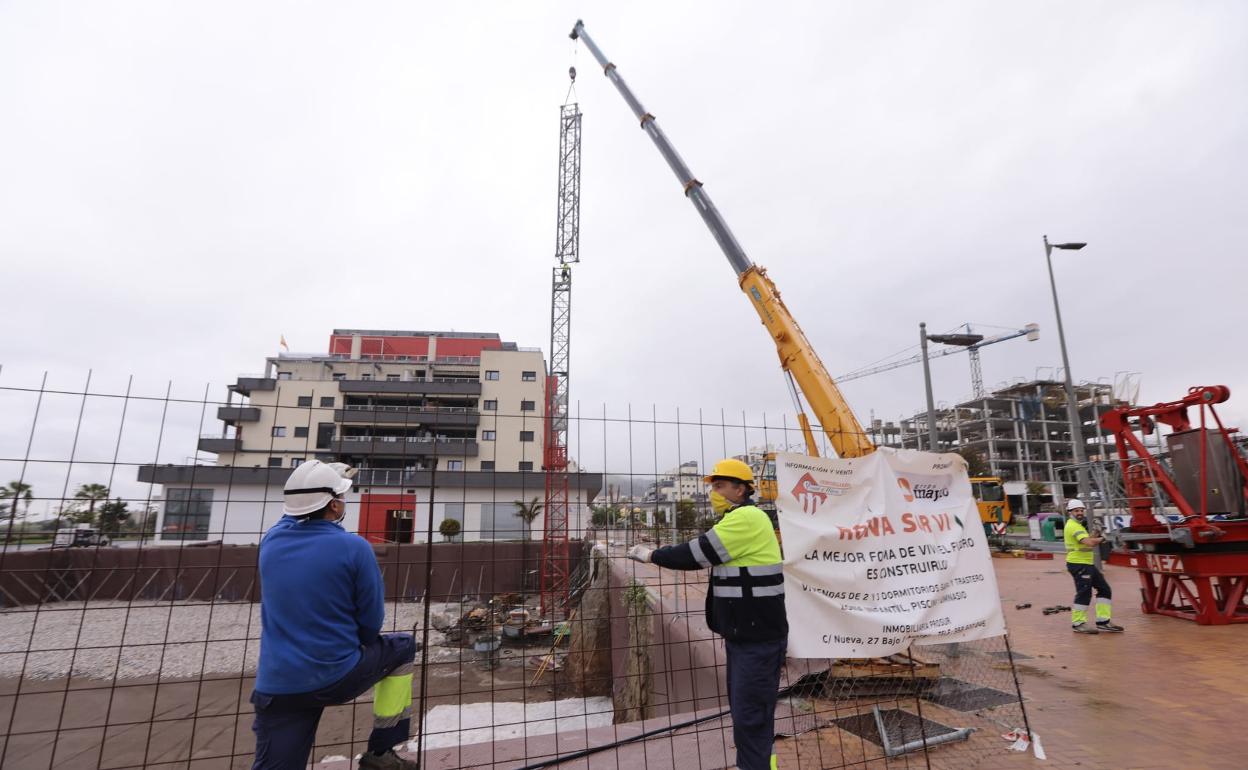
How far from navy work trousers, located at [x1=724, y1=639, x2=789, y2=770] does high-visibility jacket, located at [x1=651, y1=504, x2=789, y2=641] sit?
0.26ft

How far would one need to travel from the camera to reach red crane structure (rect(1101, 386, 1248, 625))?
25.7ft

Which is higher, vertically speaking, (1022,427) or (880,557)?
(1022,427)

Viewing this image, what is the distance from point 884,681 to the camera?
527 cm

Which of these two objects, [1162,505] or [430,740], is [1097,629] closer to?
[1162,505]

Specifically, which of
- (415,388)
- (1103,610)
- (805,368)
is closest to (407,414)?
(805,368)

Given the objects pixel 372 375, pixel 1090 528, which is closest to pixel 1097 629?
pixel 1090 528

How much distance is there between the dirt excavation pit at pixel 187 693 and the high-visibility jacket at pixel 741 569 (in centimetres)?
514

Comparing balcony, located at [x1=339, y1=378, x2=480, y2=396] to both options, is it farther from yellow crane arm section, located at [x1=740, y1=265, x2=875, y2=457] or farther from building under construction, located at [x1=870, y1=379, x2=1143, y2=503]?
building under construction, located at [x1=870, y1=379, x2=1143, y2=503]

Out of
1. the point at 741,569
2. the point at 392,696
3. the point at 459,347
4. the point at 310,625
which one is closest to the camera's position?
the point at 310,625

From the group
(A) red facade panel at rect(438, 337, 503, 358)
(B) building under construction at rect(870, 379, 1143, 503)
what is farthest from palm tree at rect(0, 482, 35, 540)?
(B) building under construction at rect(870, 379, 1143, 503)

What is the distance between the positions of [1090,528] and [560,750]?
12518mm

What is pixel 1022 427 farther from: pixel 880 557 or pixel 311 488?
pixel 311 488

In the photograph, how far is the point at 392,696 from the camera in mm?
2779

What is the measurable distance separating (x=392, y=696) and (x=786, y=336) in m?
9.53
